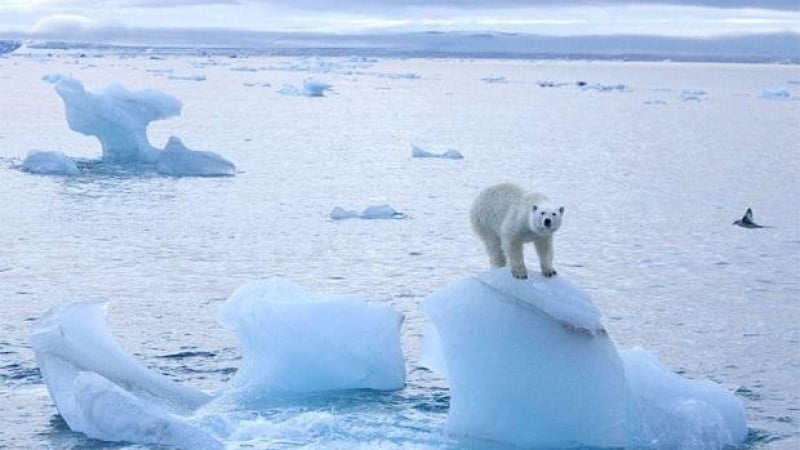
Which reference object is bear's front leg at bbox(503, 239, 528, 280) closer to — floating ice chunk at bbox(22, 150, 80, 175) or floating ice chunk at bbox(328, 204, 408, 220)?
floating ice chunk at bbox(328, 204, 408, 220)

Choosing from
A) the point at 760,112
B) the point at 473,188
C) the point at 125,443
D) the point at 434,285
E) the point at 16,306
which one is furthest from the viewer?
the point at 760,112

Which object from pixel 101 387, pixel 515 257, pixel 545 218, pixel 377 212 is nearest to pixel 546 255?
pixel 515 257

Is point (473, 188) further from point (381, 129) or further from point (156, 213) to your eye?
point (381, 129)

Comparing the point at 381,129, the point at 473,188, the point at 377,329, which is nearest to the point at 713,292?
the point at 377,329

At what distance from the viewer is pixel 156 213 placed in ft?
50.6

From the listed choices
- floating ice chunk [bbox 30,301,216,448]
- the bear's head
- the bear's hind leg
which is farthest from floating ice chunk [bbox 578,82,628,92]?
the bear's head

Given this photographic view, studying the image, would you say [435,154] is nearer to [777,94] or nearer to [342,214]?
[342,214]

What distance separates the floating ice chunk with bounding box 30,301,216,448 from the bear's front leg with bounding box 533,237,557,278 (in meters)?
1.86

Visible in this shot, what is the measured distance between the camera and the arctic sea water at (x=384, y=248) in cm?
787

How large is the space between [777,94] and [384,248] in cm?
3672

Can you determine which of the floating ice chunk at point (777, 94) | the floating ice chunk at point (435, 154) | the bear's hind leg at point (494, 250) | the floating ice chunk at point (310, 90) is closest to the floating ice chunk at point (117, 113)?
the floating ice chunk at point (435, 154)

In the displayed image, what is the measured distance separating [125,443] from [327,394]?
4.47 feet

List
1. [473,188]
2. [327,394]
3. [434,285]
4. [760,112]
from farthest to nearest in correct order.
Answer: [760,112] < [473,188] < [434,285] < [327,394]

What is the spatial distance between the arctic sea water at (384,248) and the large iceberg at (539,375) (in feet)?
1.14
